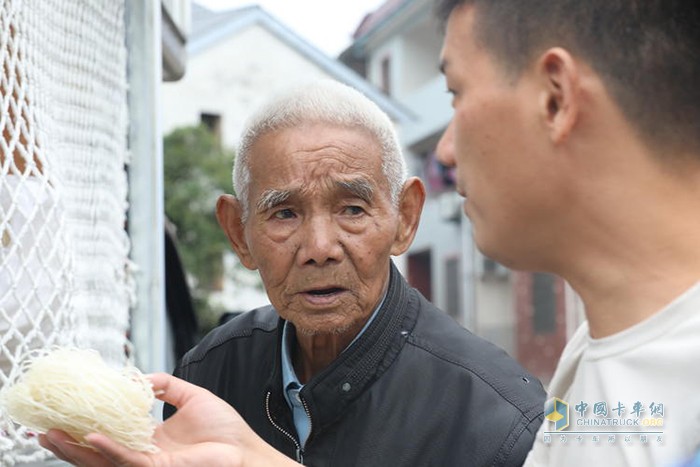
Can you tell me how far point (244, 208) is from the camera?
2.65 m

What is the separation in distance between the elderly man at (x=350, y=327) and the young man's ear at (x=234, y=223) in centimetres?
4

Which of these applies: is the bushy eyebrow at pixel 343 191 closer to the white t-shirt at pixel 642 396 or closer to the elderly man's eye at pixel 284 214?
the elderly man's eye at pixel 284 214

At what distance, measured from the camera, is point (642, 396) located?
51.8 inches

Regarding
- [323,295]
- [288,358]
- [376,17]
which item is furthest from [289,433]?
[376,17]

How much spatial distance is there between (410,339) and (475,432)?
0.31 m

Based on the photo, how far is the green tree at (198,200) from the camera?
17.6m

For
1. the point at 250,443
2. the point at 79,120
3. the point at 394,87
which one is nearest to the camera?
the point at 250,443

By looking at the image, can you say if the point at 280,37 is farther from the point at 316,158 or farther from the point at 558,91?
the point at 558,91

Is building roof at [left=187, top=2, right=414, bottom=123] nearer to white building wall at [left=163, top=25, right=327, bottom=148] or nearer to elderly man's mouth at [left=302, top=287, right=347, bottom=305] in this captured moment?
white building wall at [left=163, top=25, right=327, bottom=148]

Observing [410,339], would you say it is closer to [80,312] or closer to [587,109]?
[80,312]

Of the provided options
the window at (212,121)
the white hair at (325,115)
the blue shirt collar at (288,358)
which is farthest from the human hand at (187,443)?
the window at (212,121)

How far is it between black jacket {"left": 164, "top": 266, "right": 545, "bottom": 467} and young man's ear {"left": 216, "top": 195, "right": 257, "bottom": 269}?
31 centimetres

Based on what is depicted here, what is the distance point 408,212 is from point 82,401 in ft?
3.93

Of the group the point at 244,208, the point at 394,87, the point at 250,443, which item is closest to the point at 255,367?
the point at 244,208
